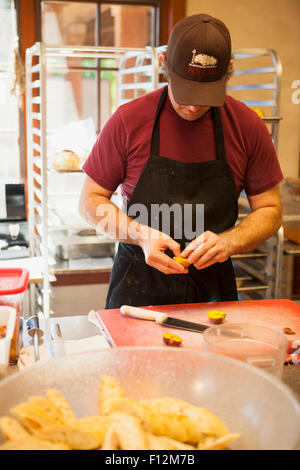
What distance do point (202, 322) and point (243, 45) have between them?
113 inches

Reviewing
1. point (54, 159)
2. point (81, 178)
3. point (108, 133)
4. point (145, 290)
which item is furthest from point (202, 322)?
point (81, 178)

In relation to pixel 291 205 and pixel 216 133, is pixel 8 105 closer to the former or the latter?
pixel 291 205

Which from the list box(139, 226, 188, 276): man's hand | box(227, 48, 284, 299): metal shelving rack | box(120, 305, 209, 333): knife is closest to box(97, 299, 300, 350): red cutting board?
box(120, 305, 209, 333): knife

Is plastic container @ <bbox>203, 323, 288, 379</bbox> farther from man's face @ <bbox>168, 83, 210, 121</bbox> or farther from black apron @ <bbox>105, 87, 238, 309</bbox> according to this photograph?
man's face @ <bbox>168, 83, 210, 121</bbox>

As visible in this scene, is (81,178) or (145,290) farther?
(81,178)

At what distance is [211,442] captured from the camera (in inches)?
30.1

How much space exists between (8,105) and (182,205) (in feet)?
7.39

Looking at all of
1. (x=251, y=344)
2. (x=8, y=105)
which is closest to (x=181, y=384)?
(x=251, y=344)

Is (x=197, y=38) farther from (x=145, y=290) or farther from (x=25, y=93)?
(x=25, y=93)

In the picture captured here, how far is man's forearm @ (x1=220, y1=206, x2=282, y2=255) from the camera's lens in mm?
1854

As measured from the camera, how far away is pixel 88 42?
380 centimetres

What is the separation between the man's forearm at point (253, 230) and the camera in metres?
1.85

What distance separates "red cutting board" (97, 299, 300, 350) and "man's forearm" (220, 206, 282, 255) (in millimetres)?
206

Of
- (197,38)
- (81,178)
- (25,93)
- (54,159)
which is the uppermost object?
(197,38)
